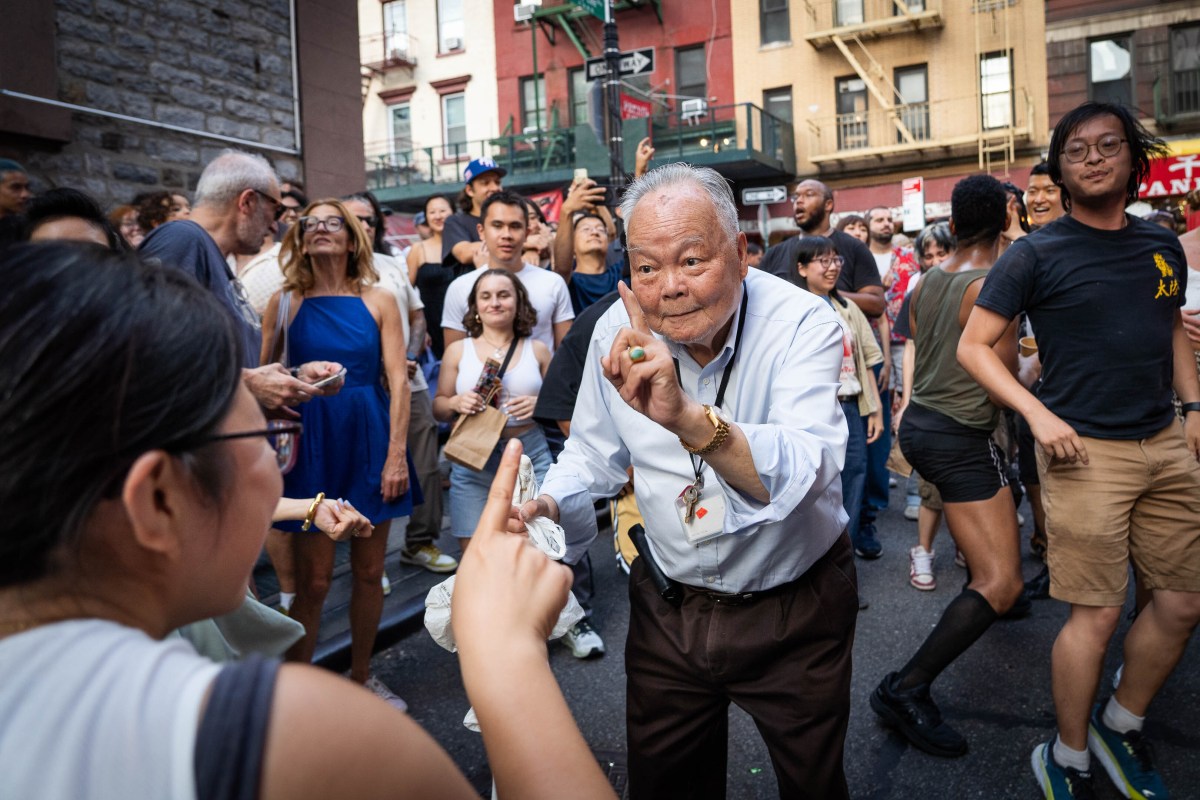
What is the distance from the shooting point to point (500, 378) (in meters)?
4.51

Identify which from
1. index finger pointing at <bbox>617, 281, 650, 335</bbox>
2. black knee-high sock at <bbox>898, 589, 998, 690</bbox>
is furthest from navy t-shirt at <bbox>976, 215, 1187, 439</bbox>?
index finger pointing at <bbox>617, 281, 650, 335</bbox>

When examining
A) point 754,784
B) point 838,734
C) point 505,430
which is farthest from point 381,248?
point 838,734

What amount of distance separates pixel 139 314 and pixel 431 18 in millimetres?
13596

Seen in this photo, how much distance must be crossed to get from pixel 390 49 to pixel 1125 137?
44.1 ft

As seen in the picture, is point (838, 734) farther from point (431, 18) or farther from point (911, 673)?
point (431, 18)

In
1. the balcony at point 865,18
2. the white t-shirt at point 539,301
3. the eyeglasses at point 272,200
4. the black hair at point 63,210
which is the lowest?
the white t-shirt at point 539,301

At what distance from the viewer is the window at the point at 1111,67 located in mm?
19969

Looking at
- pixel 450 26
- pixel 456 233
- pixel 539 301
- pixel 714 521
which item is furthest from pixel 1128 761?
pixel 450 26

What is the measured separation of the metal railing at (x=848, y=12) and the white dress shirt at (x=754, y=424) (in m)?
22.2

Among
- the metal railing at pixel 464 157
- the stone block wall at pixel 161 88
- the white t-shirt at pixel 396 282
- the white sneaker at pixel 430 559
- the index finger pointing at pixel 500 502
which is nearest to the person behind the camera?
the index finger pointing at pixel 500 502

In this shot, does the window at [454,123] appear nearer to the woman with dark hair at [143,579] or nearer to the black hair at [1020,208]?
the black hair at [1020,208]

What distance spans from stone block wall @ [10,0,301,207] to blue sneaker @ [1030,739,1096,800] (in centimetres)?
747

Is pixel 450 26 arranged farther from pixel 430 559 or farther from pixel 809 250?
pixel 430 559

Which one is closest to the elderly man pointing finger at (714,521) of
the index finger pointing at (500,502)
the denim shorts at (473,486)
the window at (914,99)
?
the index finger pointing at (500,502)
